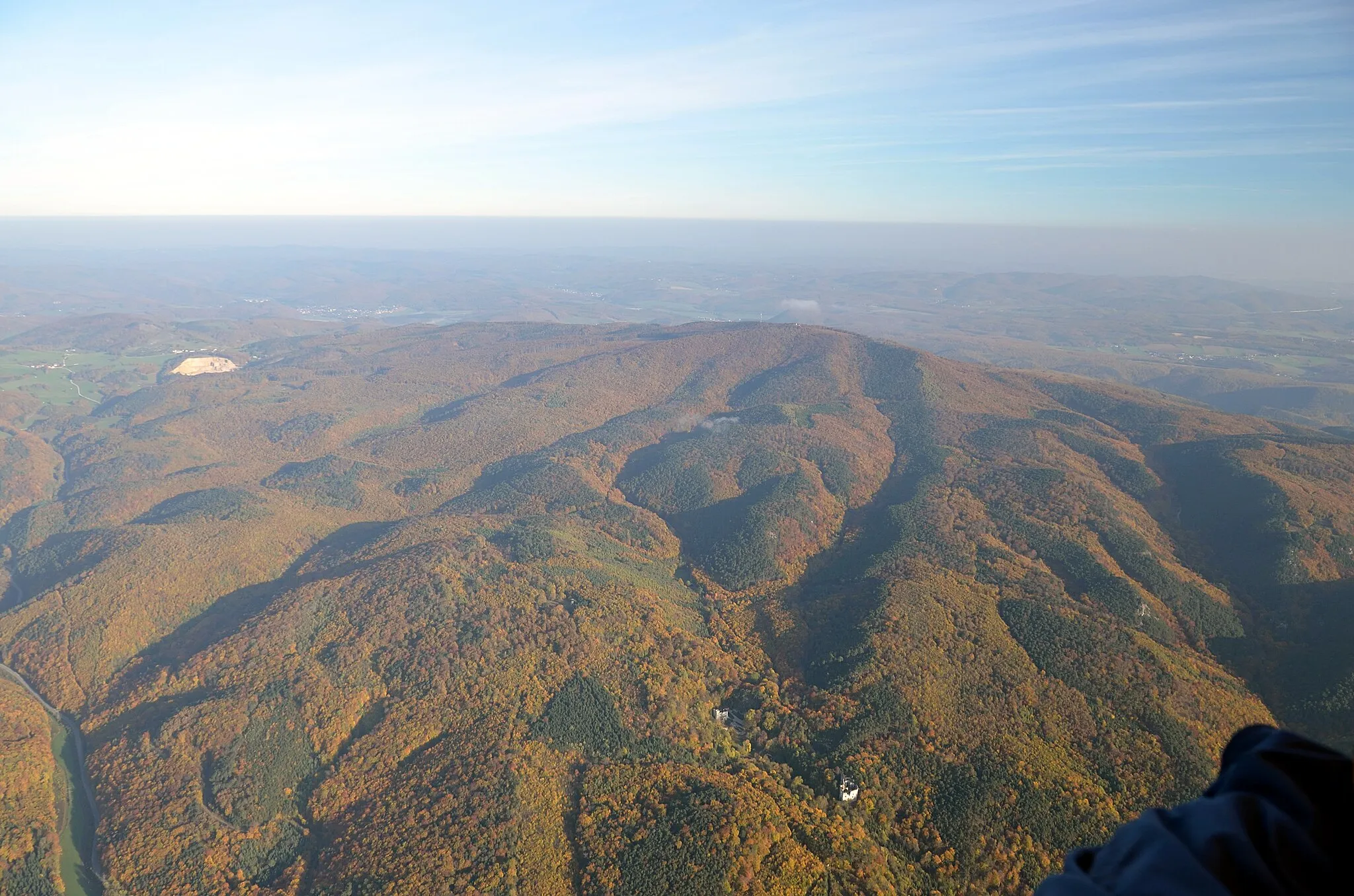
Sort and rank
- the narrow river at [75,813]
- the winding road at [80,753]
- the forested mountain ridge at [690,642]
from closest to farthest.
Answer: the forested mountain ridge at [690,642]
the narrow river at [75,813]
the winding road at [80,753]

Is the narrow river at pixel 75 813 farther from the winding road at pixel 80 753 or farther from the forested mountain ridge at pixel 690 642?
the forested mountain ridge at pixel 690 642

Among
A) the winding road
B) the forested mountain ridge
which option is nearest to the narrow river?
the winding road

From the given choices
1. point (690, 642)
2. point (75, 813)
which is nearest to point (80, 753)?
point (75, 813)

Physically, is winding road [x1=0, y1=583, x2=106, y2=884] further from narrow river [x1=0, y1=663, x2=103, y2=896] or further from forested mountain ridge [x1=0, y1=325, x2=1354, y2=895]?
forested mountain ridge [x1=0, y1=325, x2=1354, y2=895]

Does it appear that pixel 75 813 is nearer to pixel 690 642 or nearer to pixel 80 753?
pixel 80 753

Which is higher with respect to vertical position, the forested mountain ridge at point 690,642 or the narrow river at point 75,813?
the forested mountain ridge at point 690,642

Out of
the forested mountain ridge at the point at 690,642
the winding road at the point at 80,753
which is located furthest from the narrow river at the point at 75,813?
the forested mountain ridge at the point at 690,642

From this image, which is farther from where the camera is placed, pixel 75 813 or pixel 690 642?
pixel 690 642
